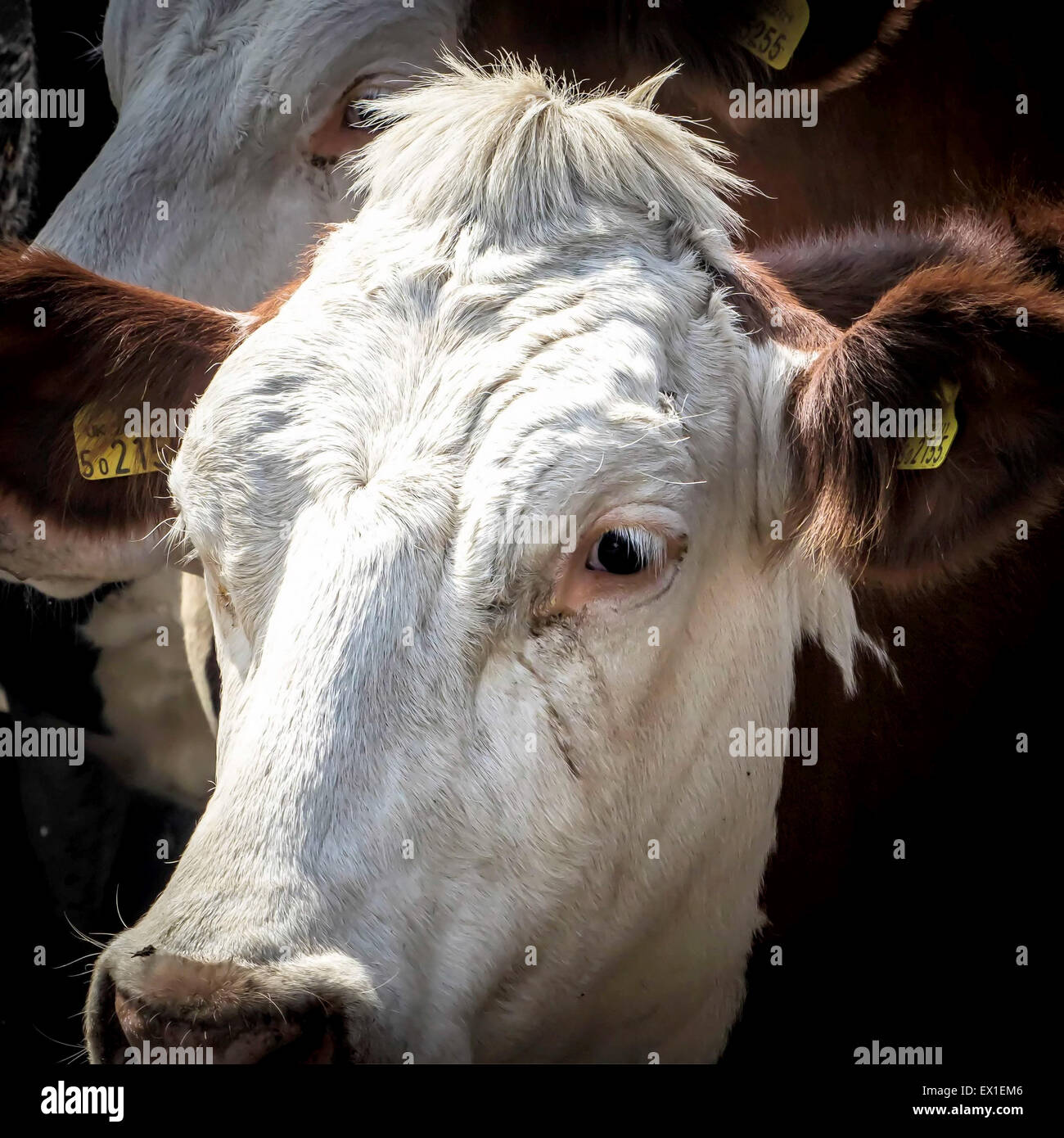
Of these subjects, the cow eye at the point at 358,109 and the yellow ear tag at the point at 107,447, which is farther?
the cow eye at the point at 358,109

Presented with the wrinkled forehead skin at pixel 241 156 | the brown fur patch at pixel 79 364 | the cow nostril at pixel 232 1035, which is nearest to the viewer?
the cow nostril at pixel 232 1035

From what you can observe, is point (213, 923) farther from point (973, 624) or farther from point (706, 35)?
point (706, 35)

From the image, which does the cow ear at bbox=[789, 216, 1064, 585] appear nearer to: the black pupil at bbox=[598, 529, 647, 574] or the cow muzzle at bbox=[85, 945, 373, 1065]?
the black pupil at bbox=[598, 529, 647, 574]

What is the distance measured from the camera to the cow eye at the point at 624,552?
180cm

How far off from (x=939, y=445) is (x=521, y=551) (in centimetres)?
72

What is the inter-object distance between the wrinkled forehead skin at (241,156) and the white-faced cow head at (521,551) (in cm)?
108

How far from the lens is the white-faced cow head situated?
164 cm

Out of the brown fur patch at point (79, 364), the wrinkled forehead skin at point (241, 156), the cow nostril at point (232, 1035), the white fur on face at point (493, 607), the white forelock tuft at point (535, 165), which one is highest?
the wrinkled forehead skin at point (241, 156)

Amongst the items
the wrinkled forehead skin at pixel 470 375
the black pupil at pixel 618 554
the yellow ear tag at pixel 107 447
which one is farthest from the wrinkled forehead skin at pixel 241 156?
the black pupil at pixel 618 554

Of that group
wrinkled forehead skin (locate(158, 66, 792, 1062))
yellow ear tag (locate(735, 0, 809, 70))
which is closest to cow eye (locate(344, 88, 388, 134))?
yellow ear tag (locate(735, 0, 809, 70))

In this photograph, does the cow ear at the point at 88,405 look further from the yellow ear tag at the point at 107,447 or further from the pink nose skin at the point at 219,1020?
the pink nose skin at the point at 219,1020

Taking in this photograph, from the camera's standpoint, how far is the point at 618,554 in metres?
1.81

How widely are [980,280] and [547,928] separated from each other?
1.21 metres

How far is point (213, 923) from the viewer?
156 centimetres
